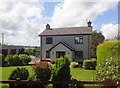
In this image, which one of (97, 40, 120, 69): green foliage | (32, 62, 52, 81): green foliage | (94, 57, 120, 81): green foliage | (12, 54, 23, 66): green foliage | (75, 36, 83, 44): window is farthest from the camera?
(75, 36, 83, 44): window

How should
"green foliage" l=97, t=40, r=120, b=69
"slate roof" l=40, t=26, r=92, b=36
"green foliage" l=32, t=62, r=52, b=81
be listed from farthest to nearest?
"slate roof" l=40, t=26, r=92, b=36
"green foliage" l=32, t=62, r=52, b=81
"green foliage" l=97, t=40, r=120, b=69

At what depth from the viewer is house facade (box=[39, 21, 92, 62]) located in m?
36.9

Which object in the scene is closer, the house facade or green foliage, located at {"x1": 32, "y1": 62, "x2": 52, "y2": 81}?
green foliage, located at {"x1": 32, "y1": 62, "x2": 52, "y2": 81}

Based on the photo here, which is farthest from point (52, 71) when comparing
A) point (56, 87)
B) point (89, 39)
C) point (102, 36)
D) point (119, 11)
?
point (102, 36)

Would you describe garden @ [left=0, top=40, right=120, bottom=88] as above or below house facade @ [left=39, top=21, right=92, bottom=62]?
below

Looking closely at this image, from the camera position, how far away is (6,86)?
1261cm

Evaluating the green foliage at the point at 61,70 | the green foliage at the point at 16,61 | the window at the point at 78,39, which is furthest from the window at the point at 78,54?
the green foliage at the point at 61,70

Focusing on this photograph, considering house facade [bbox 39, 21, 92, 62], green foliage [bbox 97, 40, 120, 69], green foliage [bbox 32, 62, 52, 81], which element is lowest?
green foliage [bbox 32, 62, 52, 81]

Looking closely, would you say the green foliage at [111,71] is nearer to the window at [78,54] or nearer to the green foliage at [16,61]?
the green foliage at [16,61]

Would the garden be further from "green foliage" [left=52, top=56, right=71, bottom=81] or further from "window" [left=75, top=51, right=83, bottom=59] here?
"window" [left=75, top=51, right=83, bottom=59]

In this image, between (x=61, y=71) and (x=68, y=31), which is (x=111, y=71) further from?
(x=68, y=31)

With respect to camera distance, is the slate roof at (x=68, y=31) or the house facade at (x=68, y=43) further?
the slate roof at (x=68, y=31)

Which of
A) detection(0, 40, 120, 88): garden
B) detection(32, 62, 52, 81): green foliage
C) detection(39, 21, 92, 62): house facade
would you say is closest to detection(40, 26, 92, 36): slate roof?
detection(39, 21, 92, 62): house facade

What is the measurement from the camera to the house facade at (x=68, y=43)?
36.9 meters
